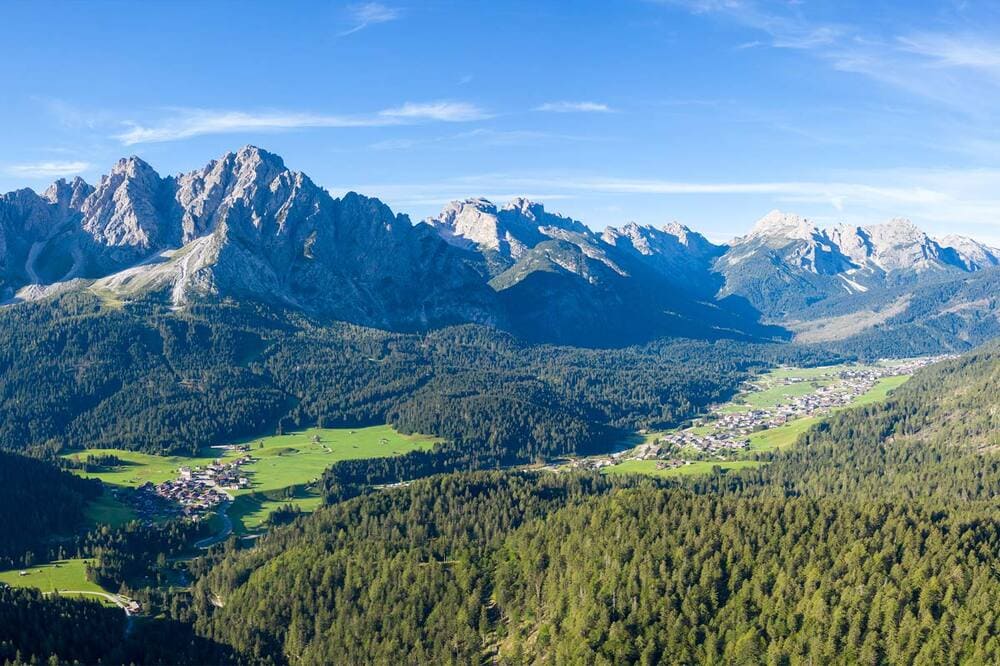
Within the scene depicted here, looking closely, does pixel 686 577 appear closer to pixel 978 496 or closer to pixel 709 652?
pixel 709 652

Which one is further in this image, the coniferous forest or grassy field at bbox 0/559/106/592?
grassy field at bbox 0/559/106/592

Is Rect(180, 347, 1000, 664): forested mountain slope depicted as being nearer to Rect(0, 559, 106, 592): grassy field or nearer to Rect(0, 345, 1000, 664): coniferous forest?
Rect(0, 345, 1000, 664): coniferous forest

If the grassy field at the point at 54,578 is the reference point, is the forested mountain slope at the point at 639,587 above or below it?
above

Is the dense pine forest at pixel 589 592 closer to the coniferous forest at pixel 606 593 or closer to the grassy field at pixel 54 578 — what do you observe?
the coniferous forest at pixel 606 593

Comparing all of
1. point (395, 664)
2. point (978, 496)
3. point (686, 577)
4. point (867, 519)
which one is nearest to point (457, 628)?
point (395, 664)

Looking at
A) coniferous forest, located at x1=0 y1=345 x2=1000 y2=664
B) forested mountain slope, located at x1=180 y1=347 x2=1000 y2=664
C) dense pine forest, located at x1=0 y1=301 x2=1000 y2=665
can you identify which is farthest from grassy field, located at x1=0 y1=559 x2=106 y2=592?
forested mountain slope, located at x1=180 y1=347 x2=1000 y2=664

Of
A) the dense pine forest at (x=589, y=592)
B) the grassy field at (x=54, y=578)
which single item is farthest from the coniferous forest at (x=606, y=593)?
the grassy field at (x=54, y=578)
